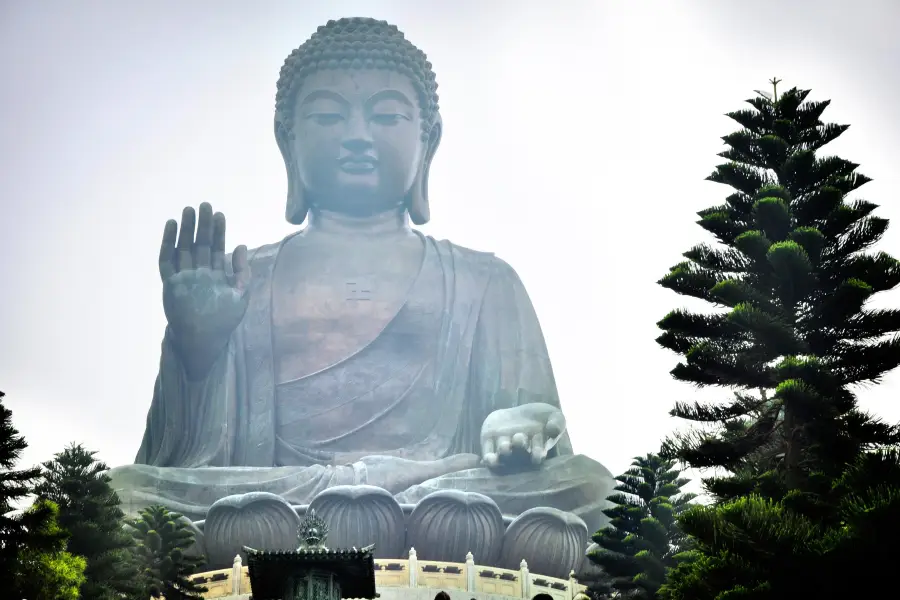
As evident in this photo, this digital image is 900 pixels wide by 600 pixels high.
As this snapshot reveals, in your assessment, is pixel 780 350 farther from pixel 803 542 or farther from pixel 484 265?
pixel 484 265

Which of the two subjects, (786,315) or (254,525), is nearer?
(786,315)

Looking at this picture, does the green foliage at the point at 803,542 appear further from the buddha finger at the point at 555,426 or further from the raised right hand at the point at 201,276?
the raised right hand at the point at 201,276

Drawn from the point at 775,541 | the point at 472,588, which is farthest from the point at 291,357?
the point at 775,541

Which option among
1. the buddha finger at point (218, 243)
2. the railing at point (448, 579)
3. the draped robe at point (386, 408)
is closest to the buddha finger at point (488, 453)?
the draped robe at point (386, 408)

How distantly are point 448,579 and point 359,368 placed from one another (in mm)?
3373

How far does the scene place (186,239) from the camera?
16219 millimetres

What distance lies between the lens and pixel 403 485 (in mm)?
16156

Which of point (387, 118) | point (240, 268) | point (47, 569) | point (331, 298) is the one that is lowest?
point (47, 569)

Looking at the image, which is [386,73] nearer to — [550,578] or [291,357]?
[291,357]

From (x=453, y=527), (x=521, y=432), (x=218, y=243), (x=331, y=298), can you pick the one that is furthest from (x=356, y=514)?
(x=331, y=298)

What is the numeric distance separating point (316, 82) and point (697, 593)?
9740 millimetres

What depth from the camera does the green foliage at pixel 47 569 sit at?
1151 cm

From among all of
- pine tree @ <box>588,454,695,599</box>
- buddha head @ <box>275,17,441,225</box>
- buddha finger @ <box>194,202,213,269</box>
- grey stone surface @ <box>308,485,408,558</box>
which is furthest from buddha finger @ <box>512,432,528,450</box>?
buddha head @ <box>275,17,441,225</box>

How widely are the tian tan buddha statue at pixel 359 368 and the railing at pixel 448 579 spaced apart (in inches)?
12.5
